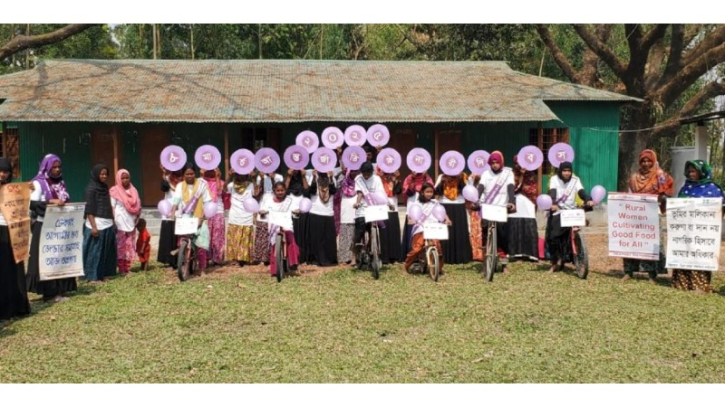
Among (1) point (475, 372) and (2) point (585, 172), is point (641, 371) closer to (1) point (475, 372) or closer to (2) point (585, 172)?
(1) point (475, 372)

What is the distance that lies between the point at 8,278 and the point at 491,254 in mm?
5417

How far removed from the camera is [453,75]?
19.6 m

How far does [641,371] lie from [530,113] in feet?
40.9

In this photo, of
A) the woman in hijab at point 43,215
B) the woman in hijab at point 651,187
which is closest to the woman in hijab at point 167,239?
the woman in hijab at point 43,215

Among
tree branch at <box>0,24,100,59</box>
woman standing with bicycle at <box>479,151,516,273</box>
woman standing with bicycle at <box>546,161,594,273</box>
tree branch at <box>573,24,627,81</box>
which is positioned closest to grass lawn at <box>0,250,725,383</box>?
woman standing with bicycle at <box>546,161,594,273</box>

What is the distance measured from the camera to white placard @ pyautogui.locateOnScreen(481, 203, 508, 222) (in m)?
8.57

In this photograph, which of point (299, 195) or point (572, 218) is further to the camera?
point (299, 195)

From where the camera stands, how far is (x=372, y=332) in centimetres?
611

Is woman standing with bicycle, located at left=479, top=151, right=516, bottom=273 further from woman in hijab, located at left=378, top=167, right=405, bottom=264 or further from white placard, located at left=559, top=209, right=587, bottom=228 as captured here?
woman in hijab, located at left=378, top=167, right=405, bottom=264

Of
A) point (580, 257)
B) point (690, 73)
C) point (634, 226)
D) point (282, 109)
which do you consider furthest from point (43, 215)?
point (690, 73)

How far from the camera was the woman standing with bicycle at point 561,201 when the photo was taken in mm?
8836

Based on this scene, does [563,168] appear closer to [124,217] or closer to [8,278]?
[124,217]

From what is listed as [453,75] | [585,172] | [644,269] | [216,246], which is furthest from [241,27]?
[644,269]

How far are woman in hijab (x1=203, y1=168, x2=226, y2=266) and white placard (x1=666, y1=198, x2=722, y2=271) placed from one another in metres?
5.89
